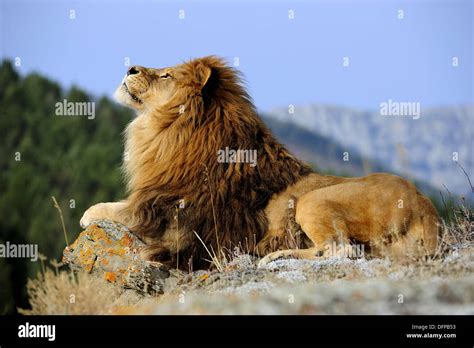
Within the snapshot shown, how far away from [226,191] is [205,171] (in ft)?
0.92

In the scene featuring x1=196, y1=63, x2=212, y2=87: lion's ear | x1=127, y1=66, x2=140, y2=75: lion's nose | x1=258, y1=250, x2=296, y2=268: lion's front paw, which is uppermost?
x1=127, y1=66, x2=140, y2=75: lion's nose

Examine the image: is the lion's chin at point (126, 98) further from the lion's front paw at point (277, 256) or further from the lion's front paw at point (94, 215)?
Answer: the lion's front paw at point (277, 256)

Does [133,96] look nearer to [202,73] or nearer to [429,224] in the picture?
[202,73]

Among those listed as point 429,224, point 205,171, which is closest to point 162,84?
point 205,171

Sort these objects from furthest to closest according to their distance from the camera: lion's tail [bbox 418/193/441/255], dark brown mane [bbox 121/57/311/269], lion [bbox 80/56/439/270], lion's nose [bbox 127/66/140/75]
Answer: lion's nose [bbox 127/66/140/75]
dark brown mane [bbox 121/57/311/269]
lion [bbox 80/56/439/270]
lion's tail [bbox 418/193/441/255]

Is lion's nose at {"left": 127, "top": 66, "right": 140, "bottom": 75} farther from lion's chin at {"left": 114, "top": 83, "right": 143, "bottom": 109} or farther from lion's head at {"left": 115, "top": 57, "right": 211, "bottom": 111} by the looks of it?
lion's chin at {"left": 114, "top": 83, "right": 143, "bottom": 109}

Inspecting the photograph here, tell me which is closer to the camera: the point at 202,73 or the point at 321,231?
the point at 321,231

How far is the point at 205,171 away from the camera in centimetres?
834

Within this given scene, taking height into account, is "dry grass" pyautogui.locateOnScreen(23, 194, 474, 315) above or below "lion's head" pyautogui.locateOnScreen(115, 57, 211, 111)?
below

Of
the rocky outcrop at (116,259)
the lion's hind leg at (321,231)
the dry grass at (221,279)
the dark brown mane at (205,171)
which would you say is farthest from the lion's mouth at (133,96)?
the lion's hind leg at (321,231)

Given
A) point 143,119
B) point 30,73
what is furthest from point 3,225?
point 143,119

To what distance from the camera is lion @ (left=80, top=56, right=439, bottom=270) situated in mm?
7797

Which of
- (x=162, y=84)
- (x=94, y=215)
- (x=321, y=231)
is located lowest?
(x=321, y=231)

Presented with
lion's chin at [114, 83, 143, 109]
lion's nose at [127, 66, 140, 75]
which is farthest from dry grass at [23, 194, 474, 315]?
lion's nose at [127, 66, 140, 75]
